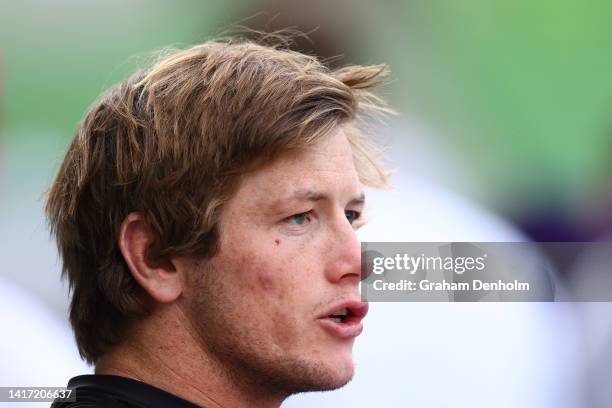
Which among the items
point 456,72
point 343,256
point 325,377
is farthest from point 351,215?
point 456,72

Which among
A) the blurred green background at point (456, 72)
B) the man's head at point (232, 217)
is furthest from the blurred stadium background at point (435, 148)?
the man's head at point (232, 217)

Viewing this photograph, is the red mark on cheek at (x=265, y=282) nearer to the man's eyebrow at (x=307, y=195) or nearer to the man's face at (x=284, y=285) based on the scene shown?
the man's face at (x=284, y=285)

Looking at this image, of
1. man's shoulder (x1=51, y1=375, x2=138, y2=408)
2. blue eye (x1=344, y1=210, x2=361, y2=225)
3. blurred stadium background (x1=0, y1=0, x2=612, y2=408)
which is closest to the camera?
man's shoulder (x1=51, y1=375, x2=138, y2=408)

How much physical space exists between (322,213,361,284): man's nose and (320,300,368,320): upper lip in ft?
A: 0.12

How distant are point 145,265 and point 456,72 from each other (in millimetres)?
1737

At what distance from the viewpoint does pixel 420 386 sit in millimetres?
2479

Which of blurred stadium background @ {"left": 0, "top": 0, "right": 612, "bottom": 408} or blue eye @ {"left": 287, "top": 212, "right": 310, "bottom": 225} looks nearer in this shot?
blue eye @ {"left": 287, "top": 212, "right": 310, "bottom": 225}

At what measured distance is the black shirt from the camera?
137 centimetres

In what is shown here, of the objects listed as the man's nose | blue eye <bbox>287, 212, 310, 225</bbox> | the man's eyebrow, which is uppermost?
the man's eyebrow

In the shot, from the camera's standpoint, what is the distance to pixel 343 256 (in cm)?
145

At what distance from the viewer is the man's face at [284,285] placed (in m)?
1.42

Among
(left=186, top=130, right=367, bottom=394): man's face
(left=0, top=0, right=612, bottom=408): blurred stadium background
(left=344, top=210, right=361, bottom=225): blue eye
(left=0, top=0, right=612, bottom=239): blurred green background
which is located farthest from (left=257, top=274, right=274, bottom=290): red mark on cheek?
(left=0, top=0, right=612, bottom=239): blurred green background

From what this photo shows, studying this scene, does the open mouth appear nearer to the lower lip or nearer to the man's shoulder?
the lower lip

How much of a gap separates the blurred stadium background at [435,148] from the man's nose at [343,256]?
1015 mm
